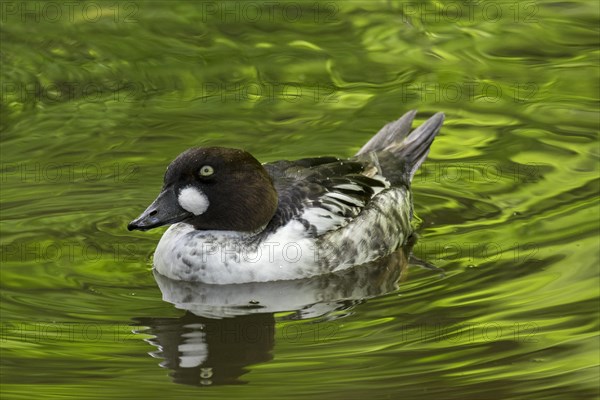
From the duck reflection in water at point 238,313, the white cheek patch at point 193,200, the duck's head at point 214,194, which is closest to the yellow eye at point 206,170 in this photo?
the duck's head at point 214,194

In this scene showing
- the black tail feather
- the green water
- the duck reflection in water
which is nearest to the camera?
the green water

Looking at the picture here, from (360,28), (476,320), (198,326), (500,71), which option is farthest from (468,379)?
(360,28)

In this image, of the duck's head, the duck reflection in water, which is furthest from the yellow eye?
the duck reflection in water

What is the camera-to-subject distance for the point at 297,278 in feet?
34.0

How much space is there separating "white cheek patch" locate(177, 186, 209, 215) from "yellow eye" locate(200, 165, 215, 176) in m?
0.14

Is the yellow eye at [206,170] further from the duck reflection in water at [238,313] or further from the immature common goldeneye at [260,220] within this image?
the duck reflection in water at [238,313]

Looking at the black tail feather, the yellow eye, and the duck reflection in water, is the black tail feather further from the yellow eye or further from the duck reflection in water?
the yellow eye

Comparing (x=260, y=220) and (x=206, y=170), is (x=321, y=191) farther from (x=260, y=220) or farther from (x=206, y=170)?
(x=206, y=170)

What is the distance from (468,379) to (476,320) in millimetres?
1032

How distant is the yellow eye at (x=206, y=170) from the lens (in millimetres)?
10172

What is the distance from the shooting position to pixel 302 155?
42.2 feet

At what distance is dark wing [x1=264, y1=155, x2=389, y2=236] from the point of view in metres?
10.6

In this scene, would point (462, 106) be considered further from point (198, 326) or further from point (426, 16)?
point (198, 326)

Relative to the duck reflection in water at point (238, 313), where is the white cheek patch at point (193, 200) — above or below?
above
